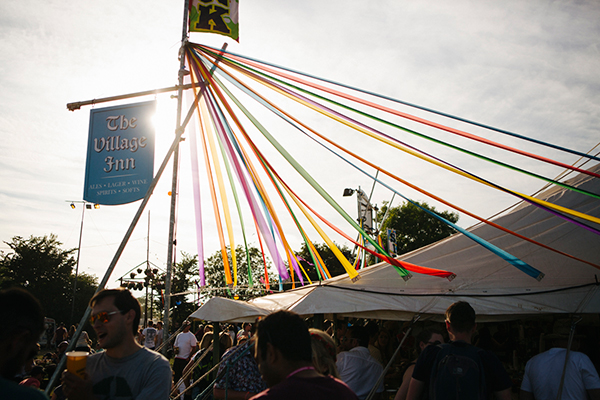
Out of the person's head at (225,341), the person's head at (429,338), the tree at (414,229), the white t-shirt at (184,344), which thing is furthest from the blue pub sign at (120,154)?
the tree at (414,229)

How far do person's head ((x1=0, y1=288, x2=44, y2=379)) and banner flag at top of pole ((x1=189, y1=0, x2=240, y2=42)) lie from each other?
505 centimetres

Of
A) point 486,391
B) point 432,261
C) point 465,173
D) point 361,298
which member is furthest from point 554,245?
point 486,391

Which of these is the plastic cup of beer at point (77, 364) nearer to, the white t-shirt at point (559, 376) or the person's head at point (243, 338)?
the person's head at point (243, 338)

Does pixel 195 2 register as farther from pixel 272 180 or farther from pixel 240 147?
pixel 272 180

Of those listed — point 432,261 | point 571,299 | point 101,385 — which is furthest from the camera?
point 432,261

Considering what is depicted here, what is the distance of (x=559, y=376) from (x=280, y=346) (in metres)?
3.32

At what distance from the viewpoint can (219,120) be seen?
668cm

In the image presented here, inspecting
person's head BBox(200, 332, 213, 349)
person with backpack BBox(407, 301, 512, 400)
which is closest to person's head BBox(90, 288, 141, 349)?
person with backpack BBox(407, 301, 512, 400)

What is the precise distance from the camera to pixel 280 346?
191 cm

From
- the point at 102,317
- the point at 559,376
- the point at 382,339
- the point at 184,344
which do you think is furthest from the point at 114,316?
the point at 184,344

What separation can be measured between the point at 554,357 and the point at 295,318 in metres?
3.29

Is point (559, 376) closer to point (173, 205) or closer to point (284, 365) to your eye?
point (284, 365)

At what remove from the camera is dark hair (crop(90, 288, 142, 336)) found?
2.69 m

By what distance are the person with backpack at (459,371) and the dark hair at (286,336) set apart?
1562 mm
